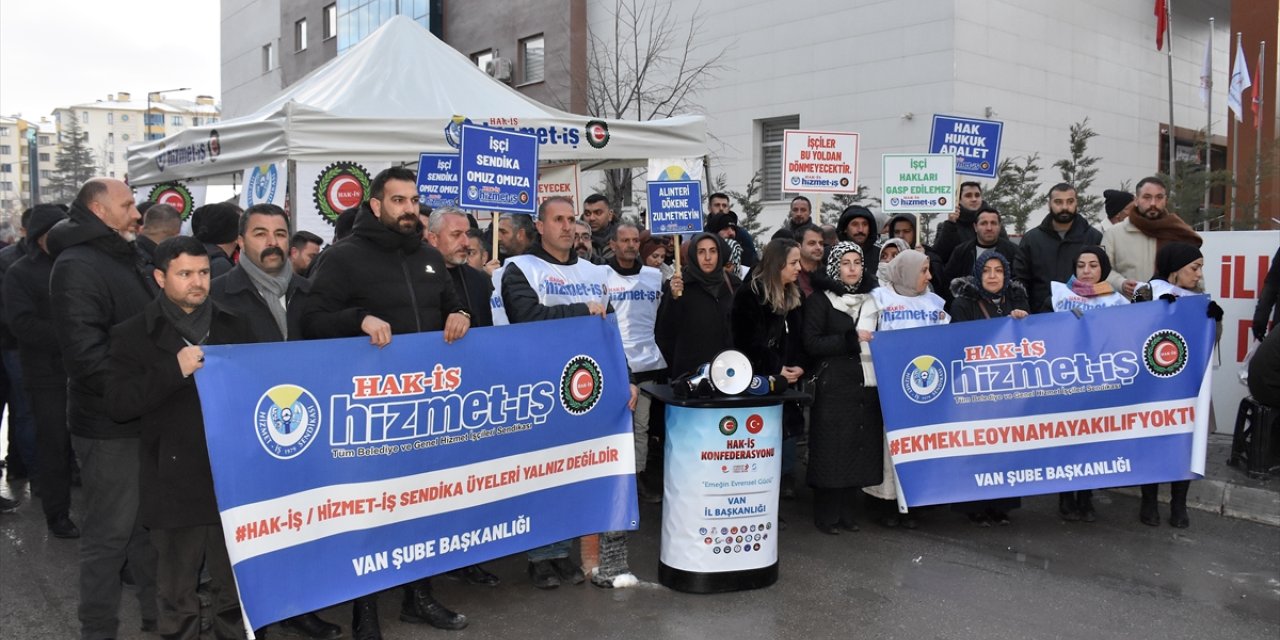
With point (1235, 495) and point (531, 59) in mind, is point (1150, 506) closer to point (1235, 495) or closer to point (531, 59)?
point (1235, 495)

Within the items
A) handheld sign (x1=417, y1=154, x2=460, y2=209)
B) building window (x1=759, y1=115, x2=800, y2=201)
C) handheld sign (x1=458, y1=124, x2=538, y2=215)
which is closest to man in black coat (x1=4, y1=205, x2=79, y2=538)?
handheld sign (x1=458, y1=124, x2=538, y2=215)

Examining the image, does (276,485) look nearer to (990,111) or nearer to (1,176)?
(990,111)

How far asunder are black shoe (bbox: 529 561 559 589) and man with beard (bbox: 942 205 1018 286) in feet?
13.6

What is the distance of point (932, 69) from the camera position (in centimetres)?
1680

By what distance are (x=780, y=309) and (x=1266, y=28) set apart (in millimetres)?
16426

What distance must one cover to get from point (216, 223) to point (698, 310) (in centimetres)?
301

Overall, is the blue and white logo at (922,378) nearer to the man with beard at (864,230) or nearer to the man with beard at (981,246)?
the man with beard at (981,246)

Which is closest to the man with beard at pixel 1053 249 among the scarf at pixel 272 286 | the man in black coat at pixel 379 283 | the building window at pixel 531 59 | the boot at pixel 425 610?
the man in black coat at pixel 379 283

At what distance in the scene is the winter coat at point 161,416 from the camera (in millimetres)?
3982

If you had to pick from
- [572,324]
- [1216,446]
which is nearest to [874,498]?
[572,324]

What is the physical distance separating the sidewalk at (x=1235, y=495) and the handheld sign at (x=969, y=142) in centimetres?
368

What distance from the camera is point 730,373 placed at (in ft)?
16.7

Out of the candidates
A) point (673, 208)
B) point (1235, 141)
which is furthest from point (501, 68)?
point (673, 208)

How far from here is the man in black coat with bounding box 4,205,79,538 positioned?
6.27 meters
